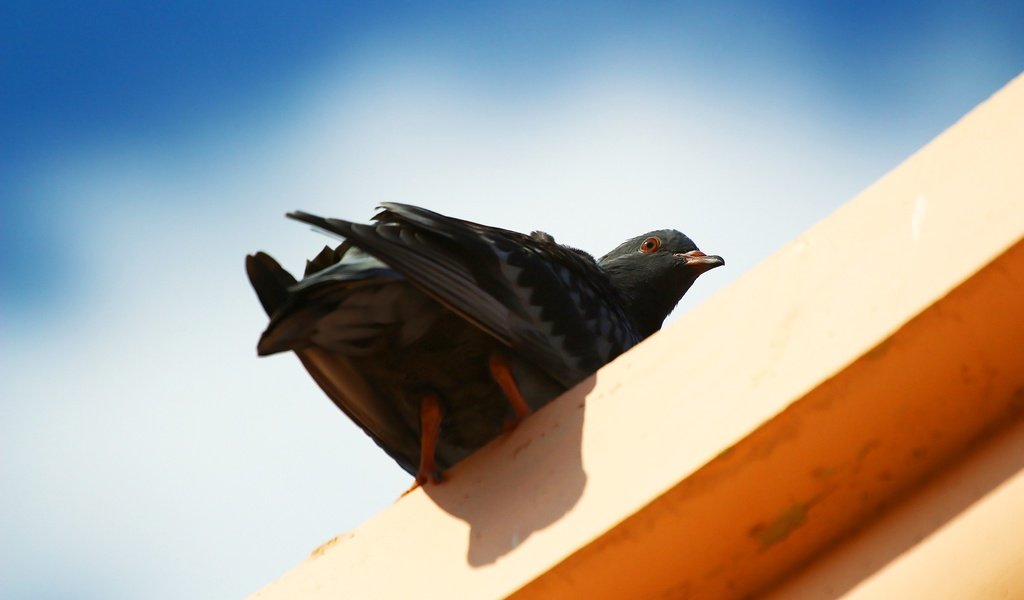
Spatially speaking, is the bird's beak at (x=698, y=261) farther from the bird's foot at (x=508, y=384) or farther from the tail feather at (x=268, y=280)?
the tail feather at (x=268, y=280)

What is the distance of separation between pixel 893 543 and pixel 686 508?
524 millimetres

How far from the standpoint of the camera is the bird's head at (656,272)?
8.18m

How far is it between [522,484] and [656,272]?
14.8 feet

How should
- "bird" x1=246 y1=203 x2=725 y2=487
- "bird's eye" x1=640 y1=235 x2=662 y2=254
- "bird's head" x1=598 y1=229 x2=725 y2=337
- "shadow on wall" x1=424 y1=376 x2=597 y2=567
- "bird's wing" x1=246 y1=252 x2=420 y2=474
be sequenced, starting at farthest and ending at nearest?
"bird's eye" x1=640 y1=235 x2=662 y2=254 → "bird's head" x1=598 y1=229 x2=725 y2=337 → "bird" x1=246 y1=203 x2=725 y2=487 → "bird's wing" x1=246 y1=252 x2=420 y2=474 → "shadow on wall" x1=424 y1=376 x2=597 y2=567

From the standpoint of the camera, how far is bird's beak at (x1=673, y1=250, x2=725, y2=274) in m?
8.30

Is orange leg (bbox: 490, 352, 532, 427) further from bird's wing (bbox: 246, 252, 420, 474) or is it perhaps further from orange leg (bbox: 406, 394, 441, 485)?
bird's wing (bbox: 246, 252, 420, 474)

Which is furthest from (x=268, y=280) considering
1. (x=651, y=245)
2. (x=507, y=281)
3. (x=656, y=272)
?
(x=651, y=245)

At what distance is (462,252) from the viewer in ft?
16.4

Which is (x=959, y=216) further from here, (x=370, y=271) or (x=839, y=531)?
(x=370, y=271)

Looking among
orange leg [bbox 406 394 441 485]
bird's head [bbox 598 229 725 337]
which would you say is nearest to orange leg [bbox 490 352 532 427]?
orange leg [bbox 406 394 441 485]

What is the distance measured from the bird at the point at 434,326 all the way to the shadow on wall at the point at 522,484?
0.81 feet

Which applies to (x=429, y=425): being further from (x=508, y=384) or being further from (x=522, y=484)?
(x=522, y=484)

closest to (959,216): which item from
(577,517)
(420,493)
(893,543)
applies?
(893,543)

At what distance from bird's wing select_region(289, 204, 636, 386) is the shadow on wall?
0.64 meters
